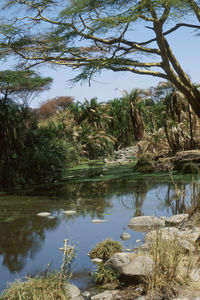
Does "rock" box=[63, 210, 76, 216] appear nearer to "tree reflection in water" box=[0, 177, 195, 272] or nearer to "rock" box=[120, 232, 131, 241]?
"tree reflection in water" box=[0, 177, 195, 272]

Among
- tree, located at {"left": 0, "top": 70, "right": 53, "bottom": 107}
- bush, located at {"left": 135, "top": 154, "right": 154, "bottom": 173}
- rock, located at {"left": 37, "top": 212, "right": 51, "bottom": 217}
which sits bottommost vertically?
rock, located at {"left": 37, "top": 212, "right": 51, "bottom": 217}

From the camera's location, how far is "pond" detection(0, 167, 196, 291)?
4.11 metres

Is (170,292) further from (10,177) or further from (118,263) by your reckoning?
(10,177)

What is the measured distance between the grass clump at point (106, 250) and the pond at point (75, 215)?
108mm

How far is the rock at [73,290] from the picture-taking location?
3123 mm

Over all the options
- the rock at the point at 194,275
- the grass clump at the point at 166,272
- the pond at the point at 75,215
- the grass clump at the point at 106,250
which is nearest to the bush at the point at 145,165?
the pond at the point at 75,215

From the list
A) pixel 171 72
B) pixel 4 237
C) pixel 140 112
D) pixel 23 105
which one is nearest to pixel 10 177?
pixel 23 105

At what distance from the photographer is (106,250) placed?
159 inches

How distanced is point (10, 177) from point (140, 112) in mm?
12227

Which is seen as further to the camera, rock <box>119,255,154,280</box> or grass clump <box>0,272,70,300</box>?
rock <box>119,255,154,280</box>

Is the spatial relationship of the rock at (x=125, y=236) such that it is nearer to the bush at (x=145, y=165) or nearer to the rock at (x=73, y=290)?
the rock at (x=73, y=290)

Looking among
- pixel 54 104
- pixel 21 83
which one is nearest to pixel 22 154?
pixel 21 83

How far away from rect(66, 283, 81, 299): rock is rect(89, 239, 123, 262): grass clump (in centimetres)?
82

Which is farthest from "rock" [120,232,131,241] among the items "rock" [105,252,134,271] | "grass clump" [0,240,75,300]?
"grass clump" [0,240,75,300]
